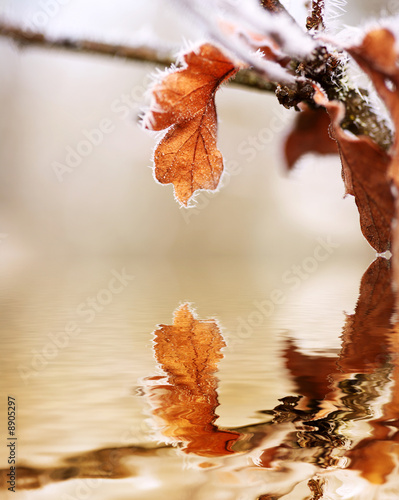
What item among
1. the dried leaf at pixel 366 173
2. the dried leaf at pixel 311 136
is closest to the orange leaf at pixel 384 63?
the dried leaf at pixel 366 173

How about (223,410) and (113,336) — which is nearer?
(223,410)

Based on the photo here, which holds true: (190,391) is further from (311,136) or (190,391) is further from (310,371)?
(311,136)

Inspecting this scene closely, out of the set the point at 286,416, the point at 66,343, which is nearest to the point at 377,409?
the point at 286,416

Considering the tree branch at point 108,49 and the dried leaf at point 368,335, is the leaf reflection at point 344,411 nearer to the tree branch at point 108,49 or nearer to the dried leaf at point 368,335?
the dried leaf at point 368,335

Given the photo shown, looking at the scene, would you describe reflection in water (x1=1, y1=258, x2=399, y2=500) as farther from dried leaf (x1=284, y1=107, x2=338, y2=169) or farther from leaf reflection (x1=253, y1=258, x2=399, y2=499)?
dried leaf (x1=284, y1=107, x2=338, y2=169)

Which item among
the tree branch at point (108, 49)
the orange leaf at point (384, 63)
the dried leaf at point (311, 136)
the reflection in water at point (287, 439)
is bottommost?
the reflection in water at point (287, 439)

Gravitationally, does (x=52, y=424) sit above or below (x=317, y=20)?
below

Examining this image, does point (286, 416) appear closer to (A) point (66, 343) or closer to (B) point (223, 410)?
(B) point (223, 410)
